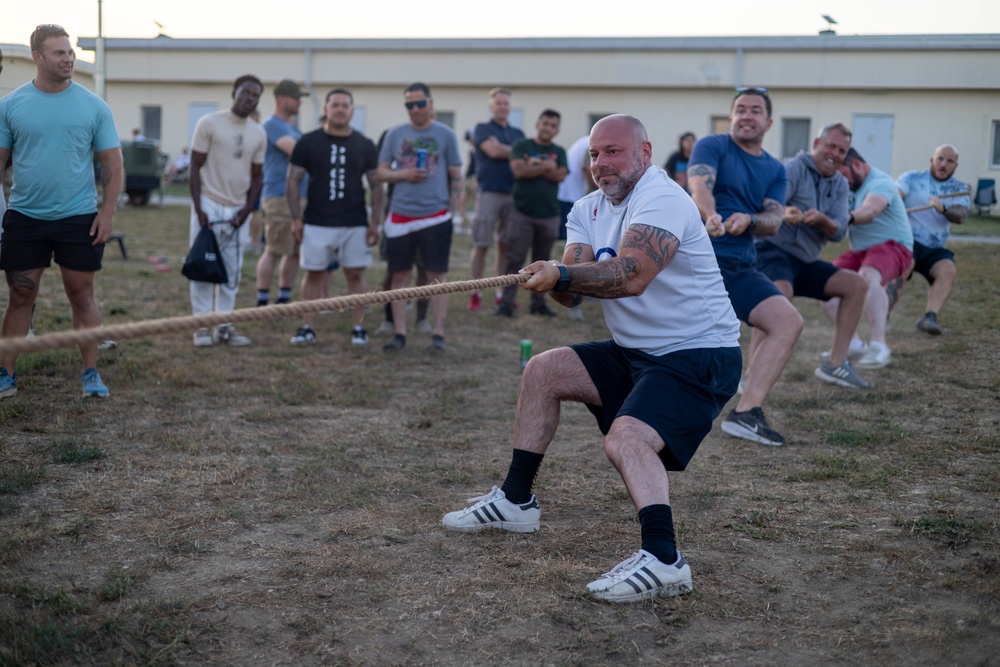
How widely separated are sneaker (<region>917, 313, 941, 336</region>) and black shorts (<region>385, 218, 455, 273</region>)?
15.3ft

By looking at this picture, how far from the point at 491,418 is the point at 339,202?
2812 mm

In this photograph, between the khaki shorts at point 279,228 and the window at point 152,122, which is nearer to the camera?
the khaki shorts at point 279,228

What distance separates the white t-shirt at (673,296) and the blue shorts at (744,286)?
1.85 meters

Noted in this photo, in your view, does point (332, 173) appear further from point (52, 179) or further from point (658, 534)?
point (658, 534)

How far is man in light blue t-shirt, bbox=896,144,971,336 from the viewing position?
356 inches

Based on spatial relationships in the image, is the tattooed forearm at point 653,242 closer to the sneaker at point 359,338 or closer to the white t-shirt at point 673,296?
the white t-shirt at point 673,296

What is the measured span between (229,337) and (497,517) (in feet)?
15.2

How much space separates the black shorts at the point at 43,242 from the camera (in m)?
5.67

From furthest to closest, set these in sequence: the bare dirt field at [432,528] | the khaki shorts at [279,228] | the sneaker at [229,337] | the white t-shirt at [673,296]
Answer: the khaki shorts at [279,228] → the sneaker at [229,337] → the white t-shirt at [673,296] → the bare dirt field at [432,528]

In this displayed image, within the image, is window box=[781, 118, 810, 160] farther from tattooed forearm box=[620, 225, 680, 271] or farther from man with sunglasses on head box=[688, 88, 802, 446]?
tattooed forearm box=[620, 225, 680, 271]

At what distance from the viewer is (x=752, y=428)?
559 centimetres

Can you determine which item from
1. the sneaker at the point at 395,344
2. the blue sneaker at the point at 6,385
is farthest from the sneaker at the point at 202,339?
the blue sneaker at the point at 6,385

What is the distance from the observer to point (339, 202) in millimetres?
7934

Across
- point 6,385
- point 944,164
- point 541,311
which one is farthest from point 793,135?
A: point 6,385
